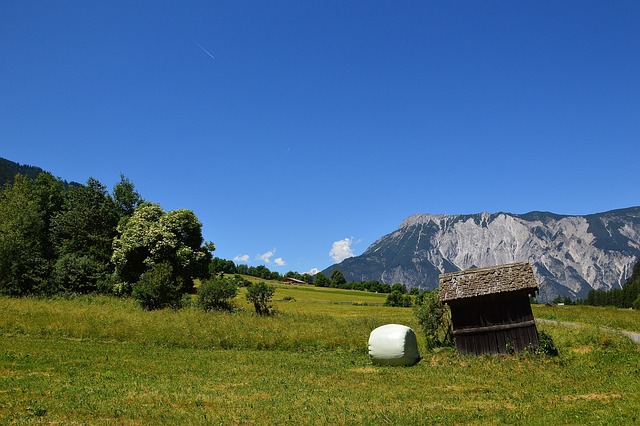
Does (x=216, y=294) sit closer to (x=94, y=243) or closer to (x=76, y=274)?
(x=76, y=274)

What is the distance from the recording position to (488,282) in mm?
26703

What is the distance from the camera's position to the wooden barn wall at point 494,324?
25.8m

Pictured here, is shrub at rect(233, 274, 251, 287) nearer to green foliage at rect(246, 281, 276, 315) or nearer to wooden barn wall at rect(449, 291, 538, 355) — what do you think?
green foliage at rect(246, 281, 276, 315)

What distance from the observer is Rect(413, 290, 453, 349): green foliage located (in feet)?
96.1

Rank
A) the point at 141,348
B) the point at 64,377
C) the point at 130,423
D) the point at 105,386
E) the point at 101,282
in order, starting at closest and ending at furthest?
the point at 130,423 < the point at 105,386 < the point at 64,377 < the point at 141,348 < the point at 101,282

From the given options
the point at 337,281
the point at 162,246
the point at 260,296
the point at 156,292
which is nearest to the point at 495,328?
the point at 260,296

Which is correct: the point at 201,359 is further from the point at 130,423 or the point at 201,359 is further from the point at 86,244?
the point at 86,244

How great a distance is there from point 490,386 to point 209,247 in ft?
147

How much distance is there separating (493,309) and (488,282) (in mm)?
1494

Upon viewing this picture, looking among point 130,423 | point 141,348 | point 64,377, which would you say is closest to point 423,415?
point 130,423

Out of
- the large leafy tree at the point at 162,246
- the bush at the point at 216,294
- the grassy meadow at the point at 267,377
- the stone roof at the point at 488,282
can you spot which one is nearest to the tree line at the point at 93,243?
the large leafy tree at the point at 162,246

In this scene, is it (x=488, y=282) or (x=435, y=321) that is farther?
(x=435, y=321)

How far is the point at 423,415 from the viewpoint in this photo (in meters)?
13.6

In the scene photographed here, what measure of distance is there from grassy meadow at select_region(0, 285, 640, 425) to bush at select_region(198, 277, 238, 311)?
8.84m
